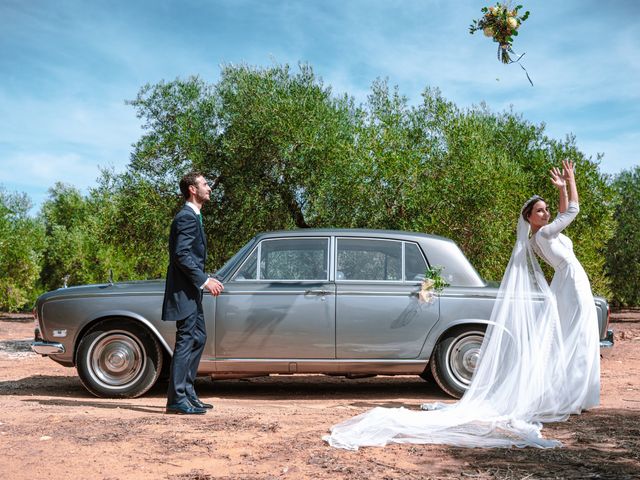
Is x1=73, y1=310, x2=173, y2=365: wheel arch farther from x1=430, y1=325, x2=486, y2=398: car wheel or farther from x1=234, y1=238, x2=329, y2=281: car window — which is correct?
x1=430, y1=325, x2=486, y2=398: car wheel

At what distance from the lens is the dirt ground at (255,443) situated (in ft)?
14.0

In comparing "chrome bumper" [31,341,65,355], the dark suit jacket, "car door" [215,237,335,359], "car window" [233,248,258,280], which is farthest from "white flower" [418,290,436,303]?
"chrome bumper" [31,341,65,355]

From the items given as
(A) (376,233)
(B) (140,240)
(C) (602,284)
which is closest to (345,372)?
(A) (376,233)

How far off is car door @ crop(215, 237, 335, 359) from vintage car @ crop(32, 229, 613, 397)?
0.01 m

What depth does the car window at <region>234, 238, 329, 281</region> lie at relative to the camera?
24.0 feet

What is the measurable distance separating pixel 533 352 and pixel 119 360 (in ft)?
13.7

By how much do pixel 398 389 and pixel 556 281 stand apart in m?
2.49

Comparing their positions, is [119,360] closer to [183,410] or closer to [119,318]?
[119,318]

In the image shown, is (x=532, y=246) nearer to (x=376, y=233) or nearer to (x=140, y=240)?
(x=376, y=233)

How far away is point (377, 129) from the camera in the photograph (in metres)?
14.9

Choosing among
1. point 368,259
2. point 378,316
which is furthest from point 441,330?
point 368,259

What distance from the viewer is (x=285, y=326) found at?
281 inches

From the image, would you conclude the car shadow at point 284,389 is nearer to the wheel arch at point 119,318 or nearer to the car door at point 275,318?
the wheel arch at point 119,318

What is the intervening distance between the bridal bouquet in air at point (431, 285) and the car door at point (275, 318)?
0.95 m
